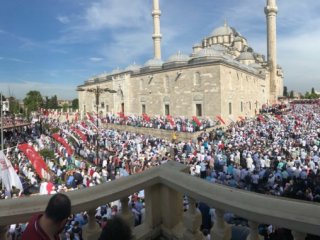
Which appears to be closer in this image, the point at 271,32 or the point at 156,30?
the point at 156,30

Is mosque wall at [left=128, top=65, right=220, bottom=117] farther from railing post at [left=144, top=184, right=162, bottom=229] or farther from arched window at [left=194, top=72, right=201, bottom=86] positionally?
railing post at [left=144, top=184, right=162, bottom=229]

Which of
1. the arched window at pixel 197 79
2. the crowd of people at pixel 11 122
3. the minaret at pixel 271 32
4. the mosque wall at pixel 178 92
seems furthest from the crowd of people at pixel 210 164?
→ the minaret at pixel 271 32

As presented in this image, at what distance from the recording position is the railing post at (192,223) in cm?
280

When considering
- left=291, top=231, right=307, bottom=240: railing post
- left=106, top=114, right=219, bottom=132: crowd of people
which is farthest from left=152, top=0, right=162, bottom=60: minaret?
left=291, top=231, right=307, bottom=240: railing post

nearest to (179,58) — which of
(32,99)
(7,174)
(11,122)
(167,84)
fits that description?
(167,84)

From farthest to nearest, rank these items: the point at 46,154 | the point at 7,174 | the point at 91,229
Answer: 1. the point at 46,154
2. the point at 7,174
3. the point at 91,229

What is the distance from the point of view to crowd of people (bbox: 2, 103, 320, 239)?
8.74 metres

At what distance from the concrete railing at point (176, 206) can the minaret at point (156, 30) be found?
1633 inches

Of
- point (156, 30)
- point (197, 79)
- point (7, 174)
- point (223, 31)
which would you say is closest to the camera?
point (7, 174)

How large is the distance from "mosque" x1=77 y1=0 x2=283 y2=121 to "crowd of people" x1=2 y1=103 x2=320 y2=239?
629 centimetres

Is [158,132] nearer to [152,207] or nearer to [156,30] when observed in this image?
[156,30]

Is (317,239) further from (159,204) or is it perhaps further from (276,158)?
(276,158)

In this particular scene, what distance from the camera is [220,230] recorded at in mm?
2598

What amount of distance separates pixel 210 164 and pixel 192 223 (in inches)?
468
